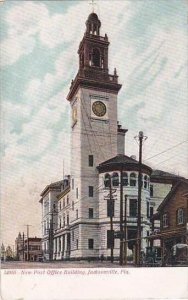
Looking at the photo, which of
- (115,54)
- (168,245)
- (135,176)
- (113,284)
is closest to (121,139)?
(135,176)

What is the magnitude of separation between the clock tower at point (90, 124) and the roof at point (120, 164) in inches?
1.0

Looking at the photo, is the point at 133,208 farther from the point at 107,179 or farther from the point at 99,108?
the point at 99,108

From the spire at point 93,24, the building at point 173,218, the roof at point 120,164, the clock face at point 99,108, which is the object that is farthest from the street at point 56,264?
the spire at point 93,24

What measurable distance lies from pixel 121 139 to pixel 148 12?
639 mm

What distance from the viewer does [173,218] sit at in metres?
2.02

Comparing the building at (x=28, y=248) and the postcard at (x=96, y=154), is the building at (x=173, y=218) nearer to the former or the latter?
the postcard at (x=96, y=154)

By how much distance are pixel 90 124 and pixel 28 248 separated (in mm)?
657

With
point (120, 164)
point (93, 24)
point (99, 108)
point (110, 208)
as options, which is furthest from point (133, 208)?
point (93, 24)

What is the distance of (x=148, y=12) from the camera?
203 centimetres

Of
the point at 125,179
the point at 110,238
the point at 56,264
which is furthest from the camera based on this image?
the point at 125,179

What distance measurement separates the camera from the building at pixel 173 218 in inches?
77.3

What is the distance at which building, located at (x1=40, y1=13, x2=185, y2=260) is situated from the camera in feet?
6.37

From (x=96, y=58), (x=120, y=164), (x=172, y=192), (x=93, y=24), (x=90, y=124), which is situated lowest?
(x=172, y=192)

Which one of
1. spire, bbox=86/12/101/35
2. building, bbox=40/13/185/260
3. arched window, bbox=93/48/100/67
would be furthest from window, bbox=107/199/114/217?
spire, bbox=86/12/101/35
